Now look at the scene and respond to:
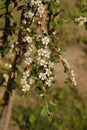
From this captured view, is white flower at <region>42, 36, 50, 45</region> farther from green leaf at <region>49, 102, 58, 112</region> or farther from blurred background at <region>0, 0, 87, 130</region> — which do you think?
blurred background at <region>0, 0, 87, 130</region>

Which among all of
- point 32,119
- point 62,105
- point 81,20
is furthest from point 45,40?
point 62,105

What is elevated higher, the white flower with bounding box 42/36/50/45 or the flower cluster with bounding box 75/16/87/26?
Answer: the flower cluster with bounding box 75/16/87/26

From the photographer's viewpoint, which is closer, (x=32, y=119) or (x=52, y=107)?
(x=52, y=107)

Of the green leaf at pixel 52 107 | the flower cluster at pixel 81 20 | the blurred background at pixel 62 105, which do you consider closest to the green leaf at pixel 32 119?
the blurred background at pixel 62 105

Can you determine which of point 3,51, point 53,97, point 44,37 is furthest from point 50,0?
point 53,97

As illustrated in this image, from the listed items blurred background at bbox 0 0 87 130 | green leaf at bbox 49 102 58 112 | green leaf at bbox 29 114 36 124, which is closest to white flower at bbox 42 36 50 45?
green leaf at bbox 49 102 58 112

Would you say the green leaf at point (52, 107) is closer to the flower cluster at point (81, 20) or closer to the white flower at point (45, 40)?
the white flower at point (45, 40)

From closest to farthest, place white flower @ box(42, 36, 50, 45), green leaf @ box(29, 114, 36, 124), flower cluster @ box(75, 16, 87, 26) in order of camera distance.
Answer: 1. white flower @ box(42, 36, 50, 45)
2. flower cluster @ box(75, 16, 87, 26)
3. green leaf @ box(29, 114, 36, 124)

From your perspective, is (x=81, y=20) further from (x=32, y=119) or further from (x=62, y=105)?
(x=62, y=105)

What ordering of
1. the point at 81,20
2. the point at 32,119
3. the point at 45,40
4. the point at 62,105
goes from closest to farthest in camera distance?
the point at 45,40 → the point at 81,20 → the point at 32,119 → the point at 62,105

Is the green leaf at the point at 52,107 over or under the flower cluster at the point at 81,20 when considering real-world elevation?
under

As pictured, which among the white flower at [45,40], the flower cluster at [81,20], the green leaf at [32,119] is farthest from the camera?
the green leaf at [32,119]
